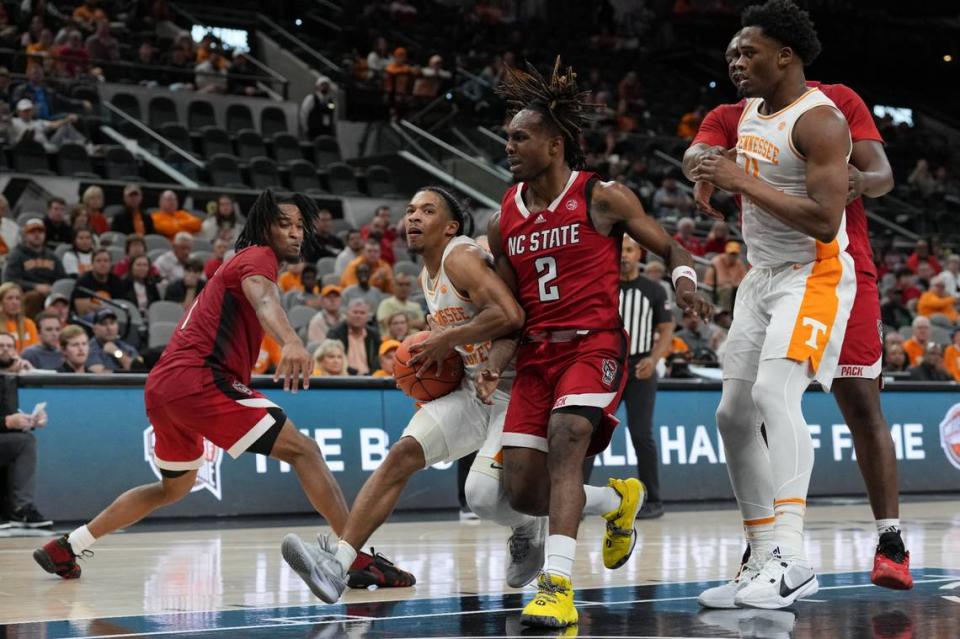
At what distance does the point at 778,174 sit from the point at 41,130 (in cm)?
1294

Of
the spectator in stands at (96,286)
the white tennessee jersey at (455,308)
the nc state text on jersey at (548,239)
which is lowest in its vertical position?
the white tennessee jersey at (455,308)

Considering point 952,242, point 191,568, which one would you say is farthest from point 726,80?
point 191,568

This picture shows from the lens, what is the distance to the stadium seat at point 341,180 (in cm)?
1791

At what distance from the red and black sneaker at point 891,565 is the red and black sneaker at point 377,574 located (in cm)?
211

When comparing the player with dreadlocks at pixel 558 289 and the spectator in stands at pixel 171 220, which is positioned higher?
the spectator in stands at pixel 171 220

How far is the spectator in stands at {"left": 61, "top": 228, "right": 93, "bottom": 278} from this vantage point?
12.7m

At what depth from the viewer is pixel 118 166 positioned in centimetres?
1628

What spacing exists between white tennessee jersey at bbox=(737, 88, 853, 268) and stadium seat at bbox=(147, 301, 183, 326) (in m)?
7.80

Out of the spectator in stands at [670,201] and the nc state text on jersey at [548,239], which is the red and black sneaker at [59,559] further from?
the spectator in stands at [670,201]

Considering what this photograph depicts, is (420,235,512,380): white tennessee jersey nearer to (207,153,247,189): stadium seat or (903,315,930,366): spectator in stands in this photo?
(903,315,930,366): spectator in stands

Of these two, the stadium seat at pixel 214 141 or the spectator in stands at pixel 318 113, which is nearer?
the stadium seat at pixel 214 141

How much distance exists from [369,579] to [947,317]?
472 inches

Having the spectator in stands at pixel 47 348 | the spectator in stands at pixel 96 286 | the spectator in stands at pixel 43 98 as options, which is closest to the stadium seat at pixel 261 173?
the spectator in stands at pixel 43 98

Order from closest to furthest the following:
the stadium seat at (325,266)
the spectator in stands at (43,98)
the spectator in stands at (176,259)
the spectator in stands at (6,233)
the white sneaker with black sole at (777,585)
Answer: the white sneaker with black sole at (777,585)
the spectator in stands at (6,233)
the spectator in stands at (176,259)
the stadium seat at (325,266)
the spectator in stands at (43,98)
